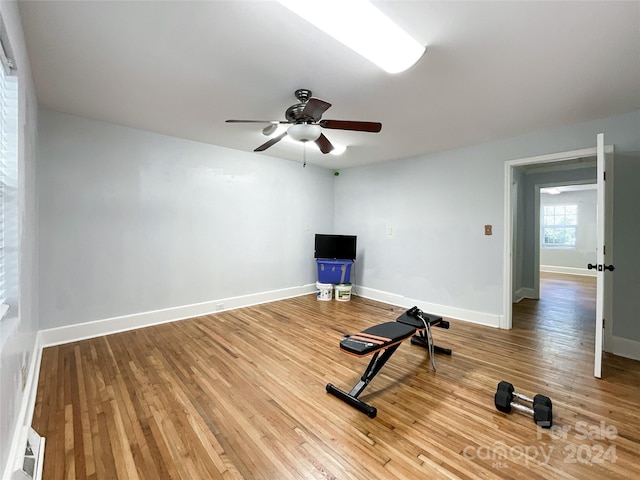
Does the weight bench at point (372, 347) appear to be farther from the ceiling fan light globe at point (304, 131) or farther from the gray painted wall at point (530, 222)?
the gray painted wall at point (530, 222)

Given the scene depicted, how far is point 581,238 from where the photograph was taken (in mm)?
8414

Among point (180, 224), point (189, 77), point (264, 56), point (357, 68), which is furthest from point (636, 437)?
point (180, 224)

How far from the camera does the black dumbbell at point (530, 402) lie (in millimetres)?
1826

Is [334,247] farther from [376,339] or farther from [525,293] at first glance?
[525,293]

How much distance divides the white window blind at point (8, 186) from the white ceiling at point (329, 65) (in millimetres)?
476

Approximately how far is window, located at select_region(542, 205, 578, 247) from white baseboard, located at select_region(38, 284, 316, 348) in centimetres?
926

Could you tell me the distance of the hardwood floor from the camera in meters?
1.52

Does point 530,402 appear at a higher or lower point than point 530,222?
lower

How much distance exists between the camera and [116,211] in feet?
11.2

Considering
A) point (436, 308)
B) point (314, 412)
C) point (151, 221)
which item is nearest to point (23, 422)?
point (314, 412)

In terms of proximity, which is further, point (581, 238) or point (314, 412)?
point (581, 238)

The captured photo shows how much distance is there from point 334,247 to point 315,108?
10.9 ft

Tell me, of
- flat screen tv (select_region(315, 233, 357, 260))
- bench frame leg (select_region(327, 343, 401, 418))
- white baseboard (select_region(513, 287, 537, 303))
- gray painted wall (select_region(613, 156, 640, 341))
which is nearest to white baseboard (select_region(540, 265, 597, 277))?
white baseboard (select_region(513, 287, 537, 303))

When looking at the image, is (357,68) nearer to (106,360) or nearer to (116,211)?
(116,211)
